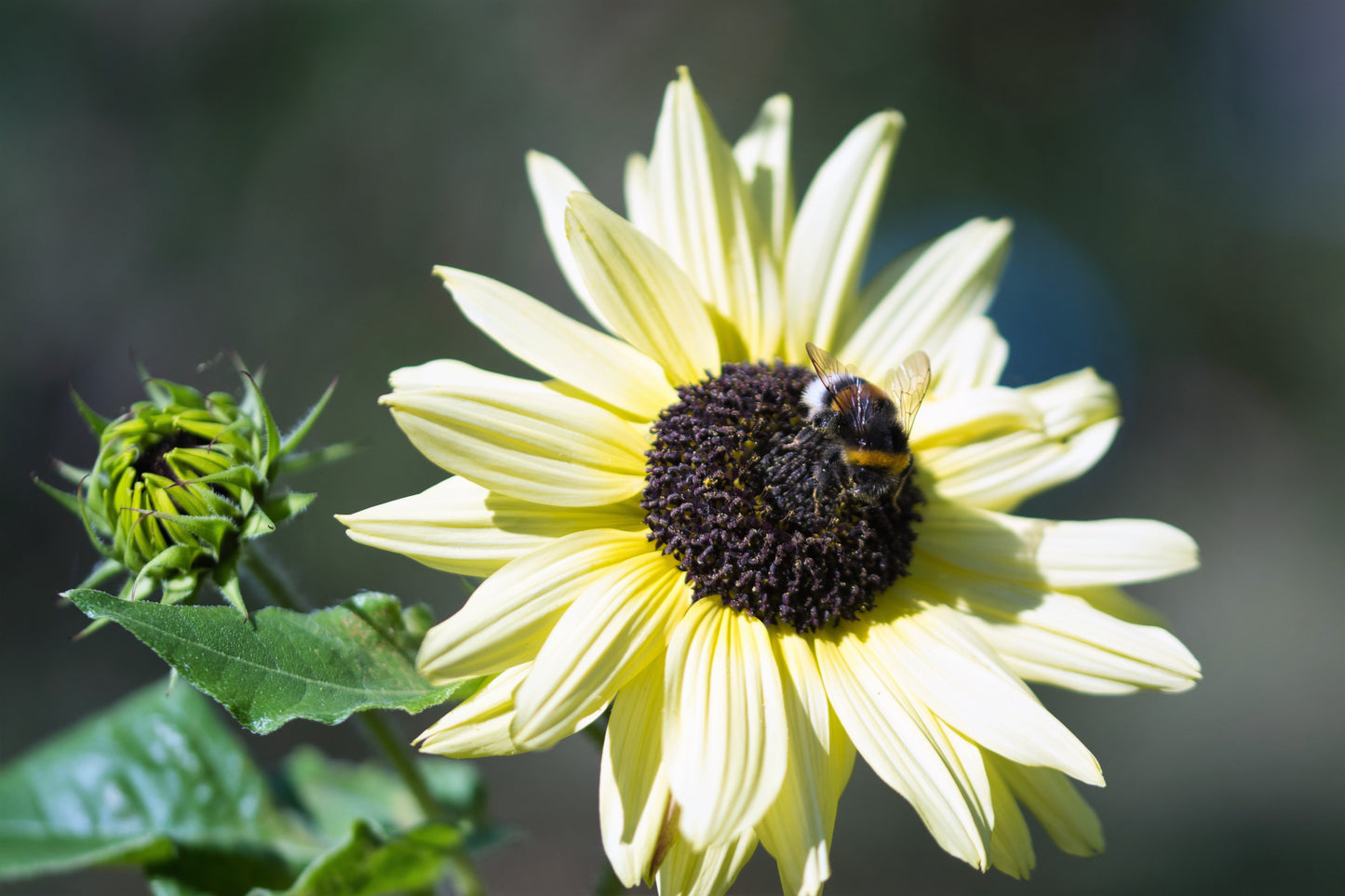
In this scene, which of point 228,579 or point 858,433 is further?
point 858,433

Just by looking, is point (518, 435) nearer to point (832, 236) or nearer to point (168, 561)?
point (168, 561)

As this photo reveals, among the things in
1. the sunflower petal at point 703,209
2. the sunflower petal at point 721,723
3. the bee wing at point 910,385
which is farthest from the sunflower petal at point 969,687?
the sunflower petal at point 703,209

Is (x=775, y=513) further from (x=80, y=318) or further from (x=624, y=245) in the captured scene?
(x=80, y=318)

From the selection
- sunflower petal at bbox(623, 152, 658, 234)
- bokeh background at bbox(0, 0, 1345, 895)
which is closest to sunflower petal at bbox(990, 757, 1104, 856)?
sunflower petal at bbox(623, 152, 658, 234)

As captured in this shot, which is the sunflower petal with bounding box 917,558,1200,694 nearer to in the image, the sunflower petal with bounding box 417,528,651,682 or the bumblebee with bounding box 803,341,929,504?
the bumblebee with bounding box 803,341,929,504

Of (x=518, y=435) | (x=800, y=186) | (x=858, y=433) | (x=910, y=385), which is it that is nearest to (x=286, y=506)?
(x=518, y=435)

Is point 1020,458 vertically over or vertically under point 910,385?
under

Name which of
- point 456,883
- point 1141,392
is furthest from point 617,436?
point 1141,392
